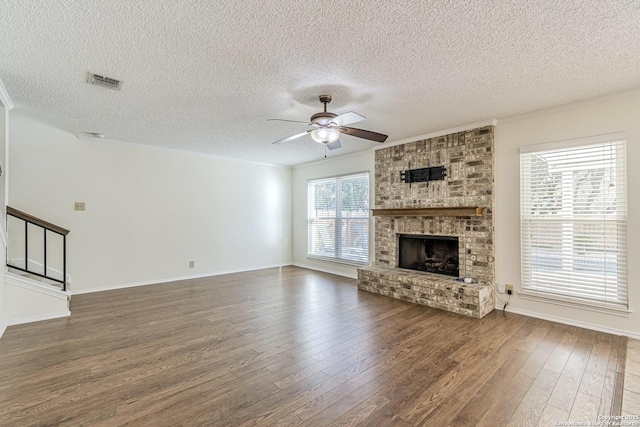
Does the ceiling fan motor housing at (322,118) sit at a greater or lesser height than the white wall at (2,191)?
greater

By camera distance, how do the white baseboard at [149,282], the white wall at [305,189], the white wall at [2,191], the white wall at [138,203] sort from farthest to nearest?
the white wall at [305,189] < the white baseboard at [149,282] < the white wall at [138,203] < the white wall at [2,191]

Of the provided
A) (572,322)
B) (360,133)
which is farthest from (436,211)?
(572,322)

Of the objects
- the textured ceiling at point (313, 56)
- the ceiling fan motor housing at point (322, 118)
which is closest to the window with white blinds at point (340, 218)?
the textured ceiling at point (313, 56)

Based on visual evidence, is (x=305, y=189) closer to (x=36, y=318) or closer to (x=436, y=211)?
(x=436, y=211)

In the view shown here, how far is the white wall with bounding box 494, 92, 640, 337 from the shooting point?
9.91ft

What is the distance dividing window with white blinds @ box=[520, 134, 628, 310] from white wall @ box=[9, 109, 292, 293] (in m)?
5.09

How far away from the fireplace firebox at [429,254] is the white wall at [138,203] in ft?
10.8

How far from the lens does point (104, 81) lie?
9.25ft

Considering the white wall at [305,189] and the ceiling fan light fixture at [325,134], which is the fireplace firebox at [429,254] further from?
the ceiling fan light fixture at [325,134]

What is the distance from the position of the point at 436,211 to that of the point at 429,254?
3.02ft

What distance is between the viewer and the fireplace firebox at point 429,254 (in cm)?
456

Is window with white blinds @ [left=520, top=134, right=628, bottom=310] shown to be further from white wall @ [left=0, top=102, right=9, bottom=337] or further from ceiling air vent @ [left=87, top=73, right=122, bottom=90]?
white wall @ [left=0, top=102, right=9, bottom=337]

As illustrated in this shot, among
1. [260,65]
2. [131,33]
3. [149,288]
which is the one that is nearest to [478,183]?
[260,65]

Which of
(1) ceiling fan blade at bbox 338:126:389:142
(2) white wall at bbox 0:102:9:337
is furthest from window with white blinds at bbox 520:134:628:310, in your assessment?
(2) white wall at bbox 0:102:9:337
